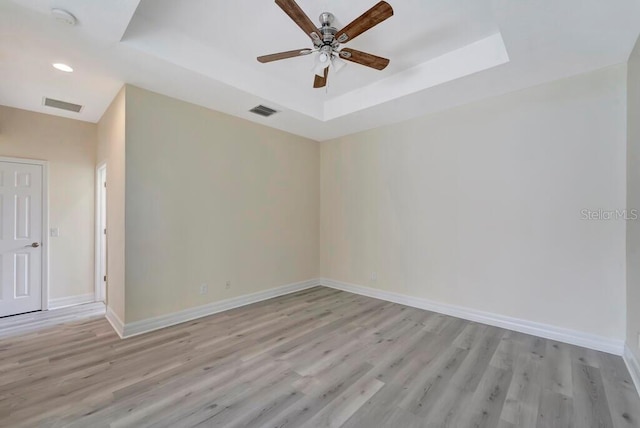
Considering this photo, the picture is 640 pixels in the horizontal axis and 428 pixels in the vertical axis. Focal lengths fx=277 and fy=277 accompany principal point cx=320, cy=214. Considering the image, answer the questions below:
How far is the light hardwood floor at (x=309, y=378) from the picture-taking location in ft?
6.03

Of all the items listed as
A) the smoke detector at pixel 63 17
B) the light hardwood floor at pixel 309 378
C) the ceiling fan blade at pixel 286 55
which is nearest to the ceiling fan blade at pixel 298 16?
the ceiling fan blade at pixel 286 55

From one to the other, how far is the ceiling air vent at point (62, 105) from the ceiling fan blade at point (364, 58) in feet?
12.0

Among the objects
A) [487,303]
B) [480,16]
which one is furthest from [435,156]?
[487,303]

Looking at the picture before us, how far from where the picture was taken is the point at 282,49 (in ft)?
9.68

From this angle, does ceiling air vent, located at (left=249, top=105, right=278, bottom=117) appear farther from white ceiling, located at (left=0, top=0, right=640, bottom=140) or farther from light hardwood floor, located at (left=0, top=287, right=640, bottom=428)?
light hardwood floor, located at (left=0, top=287, right=640, bottom=428)

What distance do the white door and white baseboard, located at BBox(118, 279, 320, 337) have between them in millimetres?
1574

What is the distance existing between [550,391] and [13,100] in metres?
6.42

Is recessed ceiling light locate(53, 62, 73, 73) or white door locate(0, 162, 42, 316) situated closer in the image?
recessed ceiling light locate(53, 62, 73, 73)

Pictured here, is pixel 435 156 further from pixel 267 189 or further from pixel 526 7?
pixel 267 189

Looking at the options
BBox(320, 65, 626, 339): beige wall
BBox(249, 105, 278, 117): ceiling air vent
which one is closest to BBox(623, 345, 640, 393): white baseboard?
BBox(320, 65, 626, 339): beige wall

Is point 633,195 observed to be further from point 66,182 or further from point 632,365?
point 66,182

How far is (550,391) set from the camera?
2.09 metres

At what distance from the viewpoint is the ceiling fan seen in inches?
75.0

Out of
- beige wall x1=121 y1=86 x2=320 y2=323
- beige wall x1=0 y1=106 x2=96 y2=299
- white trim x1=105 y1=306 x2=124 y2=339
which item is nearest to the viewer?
white trim x1=105 y1=306 x2=124 y2=339
